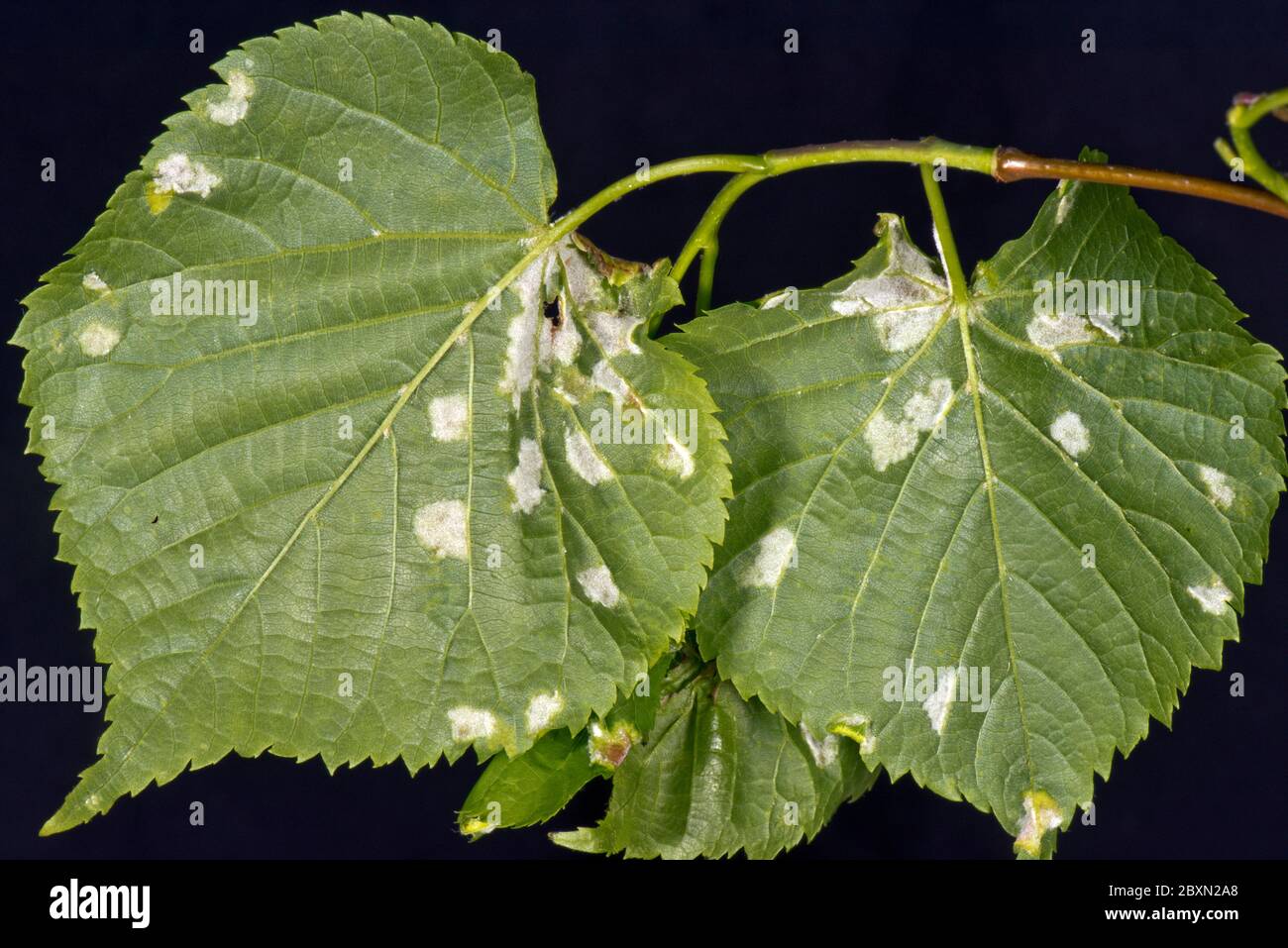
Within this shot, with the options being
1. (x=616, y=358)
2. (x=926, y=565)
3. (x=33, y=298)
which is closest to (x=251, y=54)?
(x=33, y=298)

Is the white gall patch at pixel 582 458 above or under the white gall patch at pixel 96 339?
under

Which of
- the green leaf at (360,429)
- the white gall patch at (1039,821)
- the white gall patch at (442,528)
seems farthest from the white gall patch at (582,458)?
the white gall patch at (1039,821)

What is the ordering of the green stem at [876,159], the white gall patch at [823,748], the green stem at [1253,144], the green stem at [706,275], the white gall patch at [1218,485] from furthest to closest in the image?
the white gall patch at [823,748] → the green stem at [706,275] → the white gall patch at [1218,485] → the green stem at [876,159] → the green stem at [1253,144]

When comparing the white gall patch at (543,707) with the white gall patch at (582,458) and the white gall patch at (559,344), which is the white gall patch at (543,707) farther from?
the white gall patch at (559,344)

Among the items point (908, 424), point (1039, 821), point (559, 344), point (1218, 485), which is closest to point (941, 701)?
point (1039, 821)

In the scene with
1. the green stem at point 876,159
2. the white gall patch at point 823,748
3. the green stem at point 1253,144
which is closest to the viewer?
the green stem at point 1253,144

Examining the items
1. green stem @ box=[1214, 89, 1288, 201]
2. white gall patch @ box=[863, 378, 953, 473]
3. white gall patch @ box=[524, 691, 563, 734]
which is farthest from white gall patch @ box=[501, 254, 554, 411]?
green stem @ box=[1214, 89, 1288, 201]
